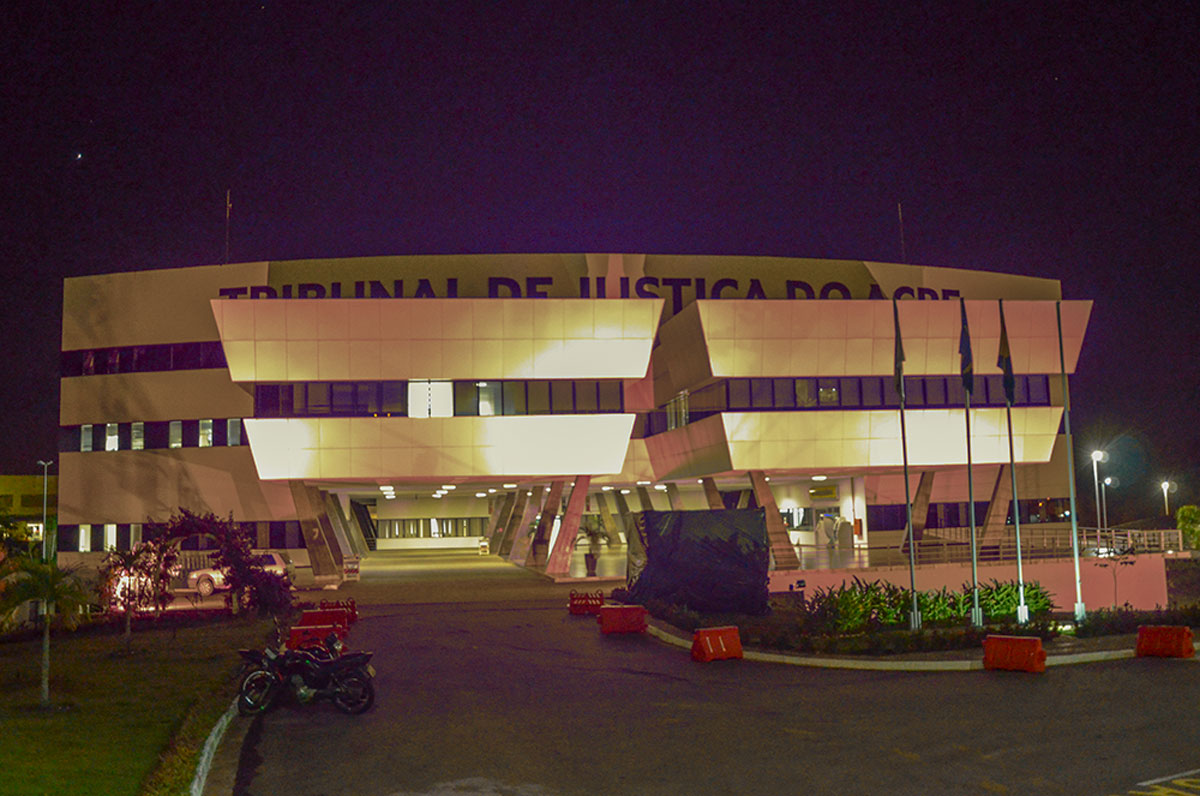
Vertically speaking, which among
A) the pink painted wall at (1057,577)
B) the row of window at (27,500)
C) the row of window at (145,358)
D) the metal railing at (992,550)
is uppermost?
the row of window at (145,358)

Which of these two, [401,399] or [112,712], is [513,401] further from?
[112,712]

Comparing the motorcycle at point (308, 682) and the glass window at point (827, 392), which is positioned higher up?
the glass window at point (827, 392)

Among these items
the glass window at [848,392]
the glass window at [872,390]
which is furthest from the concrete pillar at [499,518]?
the glass window at [872,390]

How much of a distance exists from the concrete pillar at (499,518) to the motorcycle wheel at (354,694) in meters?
60.0

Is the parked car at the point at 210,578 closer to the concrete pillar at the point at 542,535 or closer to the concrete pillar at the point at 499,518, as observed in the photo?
the concrete pillar at the point at 542,535

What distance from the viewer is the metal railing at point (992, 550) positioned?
4350 centimetres

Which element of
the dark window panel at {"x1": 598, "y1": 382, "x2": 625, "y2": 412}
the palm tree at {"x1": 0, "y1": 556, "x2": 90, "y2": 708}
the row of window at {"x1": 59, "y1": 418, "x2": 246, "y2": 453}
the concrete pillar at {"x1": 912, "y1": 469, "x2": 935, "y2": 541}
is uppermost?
the dark window panel at {"x1": 598, "y1": 382, "x2": 625, "y2": 412}

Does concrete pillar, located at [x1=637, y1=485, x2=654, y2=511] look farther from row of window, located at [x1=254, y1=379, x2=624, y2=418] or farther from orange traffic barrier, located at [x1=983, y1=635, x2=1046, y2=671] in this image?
orange traffic barrier, located at [x1=983, y1=635, x2=1046, y2=671]

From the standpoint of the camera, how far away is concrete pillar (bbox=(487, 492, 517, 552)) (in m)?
81.6

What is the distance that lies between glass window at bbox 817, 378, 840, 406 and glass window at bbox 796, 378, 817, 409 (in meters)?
0.24

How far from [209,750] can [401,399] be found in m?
35.3

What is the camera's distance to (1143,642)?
19.8 m

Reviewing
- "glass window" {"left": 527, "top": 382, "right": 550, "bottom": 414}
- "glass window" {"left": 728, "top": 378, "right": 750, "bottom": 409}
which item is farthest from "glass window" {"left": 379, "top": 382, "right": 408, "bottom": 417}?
"glass window" {"left": 728, "top": 378, "right": 750, "bottom": 409}

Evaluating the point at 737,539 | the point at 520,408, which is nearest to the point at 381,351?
the point at 520,408
